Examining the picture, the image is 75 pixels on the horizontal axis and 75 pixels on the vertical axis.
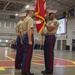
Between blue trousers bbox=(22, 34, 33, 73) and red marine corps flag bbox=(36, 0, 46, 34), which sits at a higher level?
red marine corps flag bbox=(36, 0, 46, 34)

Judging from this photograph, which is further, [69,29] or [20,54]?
[69,29]

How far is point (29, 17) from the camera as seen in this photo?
16.7 feet

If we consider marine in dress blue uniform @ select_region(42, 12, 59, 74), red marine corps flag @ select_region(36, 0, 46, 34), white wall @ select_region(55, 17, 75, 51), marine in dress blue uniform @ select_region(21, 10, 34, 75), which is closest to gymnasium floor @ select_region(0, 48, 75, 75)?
marine in dress blue uniform @ select_region(42, 12, 59, 74)

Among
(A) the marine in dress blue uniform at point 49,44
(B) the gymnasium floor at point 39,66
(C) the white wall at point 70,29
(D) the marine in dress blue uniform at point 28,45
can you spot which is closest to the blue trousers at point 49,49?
(A) the marine in dress blue uniform at point 49,44

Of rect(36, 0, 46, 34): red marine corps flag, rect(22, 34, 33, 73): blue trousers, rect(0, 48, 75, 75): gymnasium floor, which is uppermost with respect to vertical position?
rect(36, 0, 46, 34): red marine corps flag

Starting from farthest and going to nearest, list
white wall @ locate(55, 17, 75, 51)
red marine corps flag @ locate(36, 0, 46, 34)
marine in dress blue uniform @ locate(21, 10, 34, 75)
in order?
1. white wall @ locate(55, 17, 75, 51)
2. red marine corps flag @ locate(36, 0, 46, 34)
3. marine in dress blue uniform @ locate(21, 10, 34, 75)

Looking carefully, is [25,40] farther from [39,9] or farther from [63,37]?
[63,37]

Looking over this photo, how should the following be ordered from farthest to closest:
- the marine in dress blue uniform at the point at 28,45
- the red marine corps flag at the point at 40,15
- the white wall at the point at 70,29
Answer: the white wall at the point at 70,29, the red marine corps flag at the point at 40,15, the marine in dress blue uniform at the point at 28,45

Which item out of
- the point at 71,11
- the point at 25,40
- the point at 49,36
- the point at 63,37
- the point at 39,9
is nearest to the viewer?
the point at 25,40

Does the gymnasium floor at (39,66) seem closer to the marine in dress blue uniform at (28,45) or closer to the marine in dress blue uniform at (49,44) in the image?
the marine in dress blue uniform at (49,44)

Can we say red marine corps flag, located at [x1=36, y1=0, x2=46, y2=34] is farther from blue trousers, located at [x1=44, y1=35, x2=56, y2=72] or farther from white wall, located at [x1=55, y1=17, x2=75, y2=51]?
white wall, located at [x1=55, y1=17, x2=75, y2=51]

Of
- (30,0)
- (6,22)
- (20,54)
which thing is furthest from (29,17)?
(6,22)

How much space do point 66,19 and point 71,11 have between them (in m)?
2.02

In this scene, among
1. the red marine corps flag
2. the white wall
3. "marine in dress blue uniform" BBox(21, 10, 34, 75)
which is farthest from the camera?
the white wall
